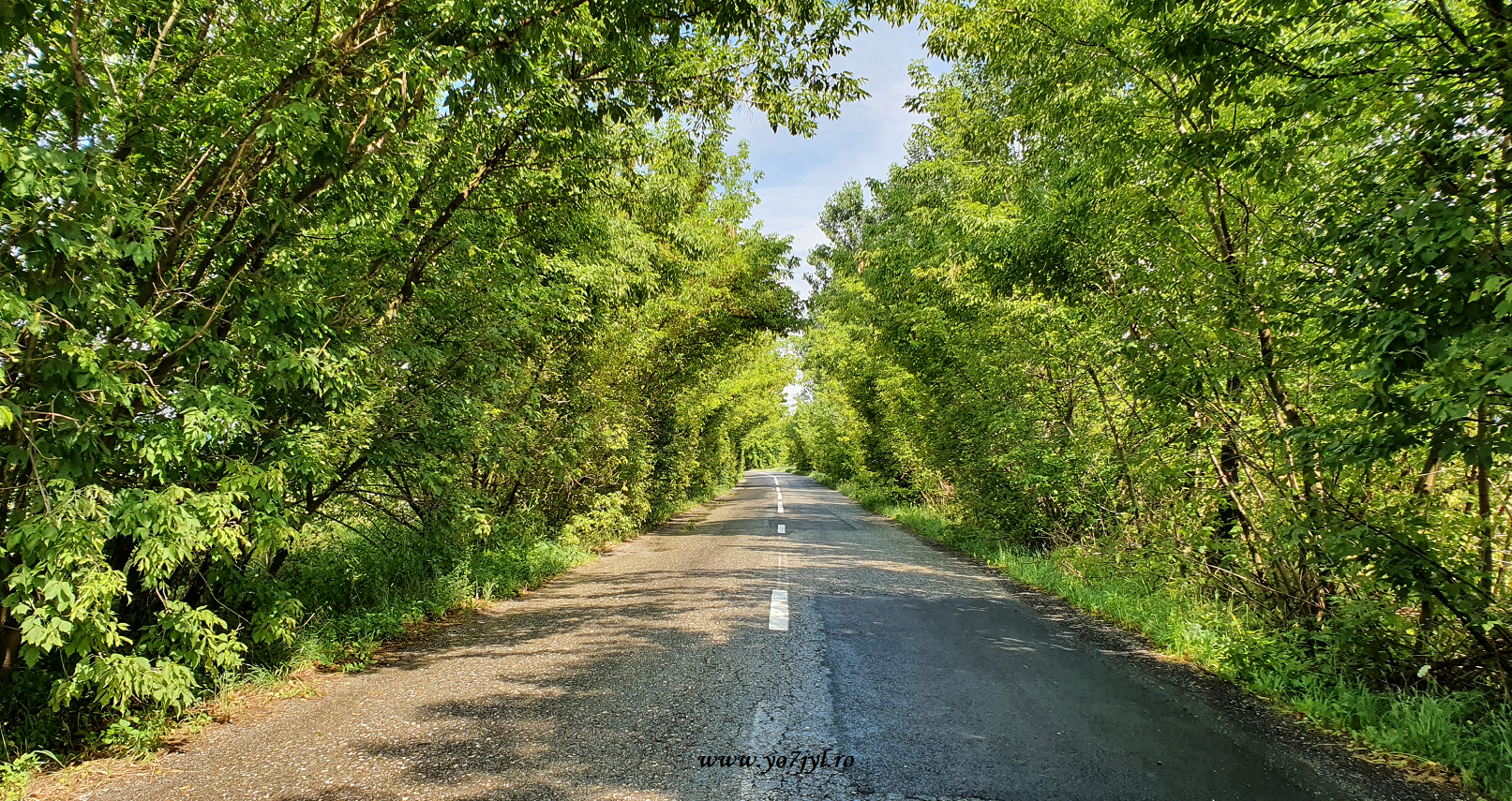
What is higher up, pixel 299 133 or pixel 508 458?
pixel 299 133

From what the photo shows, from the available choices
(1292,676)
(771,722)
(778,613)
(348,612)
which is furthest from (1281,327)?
(348,612)

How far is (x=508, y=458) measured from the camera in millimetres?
7738

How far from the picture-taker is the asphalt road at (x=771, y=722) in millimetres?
2990

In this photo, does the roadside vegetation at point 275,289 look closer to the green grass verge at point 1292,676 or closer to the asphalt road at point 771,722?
the asphalt road at point 771,722

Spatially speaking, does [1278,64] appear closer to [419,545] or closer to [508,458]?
[508,458]

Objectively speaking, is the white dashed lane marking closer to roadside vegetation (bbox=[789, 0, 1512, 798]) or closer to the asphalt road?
the asphalt road

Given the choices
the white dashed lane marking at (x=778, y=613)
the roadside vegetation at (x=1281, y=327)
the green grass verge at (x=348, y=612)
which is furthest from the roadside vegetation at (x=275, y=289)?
the white dashed lane marking at (x=778, y=613)

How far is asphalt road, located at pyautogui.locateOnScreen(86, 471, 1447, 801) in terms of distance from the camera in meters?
2.99

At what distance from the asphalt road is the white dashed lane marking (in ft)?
0.12

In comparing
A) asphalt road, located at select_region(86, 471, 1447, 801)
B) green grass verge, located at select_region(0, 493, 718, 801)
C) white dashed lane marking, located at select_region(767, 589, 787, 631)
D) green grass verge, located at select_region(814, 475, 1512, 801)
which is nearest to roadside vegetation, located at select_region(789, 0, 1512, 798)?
green grass verge, located at select_region(814, 475, 1512, 801)

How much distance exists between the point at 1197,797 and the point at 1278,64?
12.7ft

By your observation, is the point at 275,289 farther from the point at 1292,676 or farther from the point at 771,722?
the point at 1292,676

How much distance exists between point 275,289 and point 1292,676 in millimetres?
6960

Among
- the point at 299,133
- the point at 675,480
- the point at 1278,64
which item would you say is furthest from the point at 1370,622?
the point at 675,480
